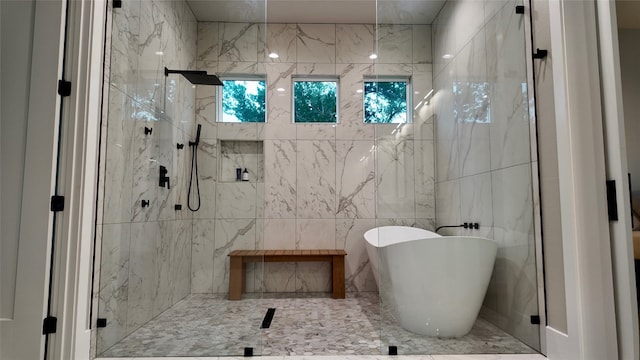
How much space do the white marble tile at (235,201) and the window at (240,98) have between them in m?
0.56

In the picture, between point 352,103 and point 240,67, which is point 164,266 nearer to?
point 240,67

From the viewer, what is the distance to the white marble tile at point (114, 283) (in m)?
2.08

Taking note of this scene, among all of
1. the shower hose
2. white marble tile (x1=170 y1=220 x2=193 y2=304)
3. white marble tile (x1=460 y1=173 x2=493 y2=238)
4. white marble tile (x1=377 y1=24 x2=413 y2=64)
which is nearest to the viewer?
white marble tile (x1=460 y1=173 x2=493 y2=238)

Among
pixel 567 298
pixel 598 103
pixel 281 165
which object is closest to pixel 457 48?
pixel 598 103

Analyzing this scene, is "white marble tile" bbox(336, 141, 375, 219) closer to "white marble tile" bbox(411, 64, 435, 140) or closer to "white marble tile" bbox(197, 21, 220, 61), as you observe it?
"white marble tile" bbox(411, 64, 435, 140)

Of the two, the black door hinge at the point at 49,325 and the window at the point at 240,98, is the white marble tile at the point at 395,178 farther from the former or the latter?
the black door hinge at the point at 49,325

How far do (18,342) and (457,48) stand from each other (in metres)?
3.40

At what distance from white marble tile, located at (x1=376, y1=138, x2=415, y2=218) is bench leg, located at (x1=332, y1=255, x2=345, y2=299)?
4.62 feet

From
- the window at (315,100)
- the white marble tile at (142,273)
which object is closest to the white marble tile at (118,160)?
the white marble tile at (142,273)

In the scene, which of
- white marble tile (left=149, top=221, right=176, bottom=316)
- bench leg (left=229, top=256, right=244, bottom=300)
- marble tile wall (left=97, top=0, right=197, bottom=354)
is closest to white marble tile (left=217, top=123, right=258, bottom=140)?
marble tile wall (left=97, top=0, right=197, bottom=354)

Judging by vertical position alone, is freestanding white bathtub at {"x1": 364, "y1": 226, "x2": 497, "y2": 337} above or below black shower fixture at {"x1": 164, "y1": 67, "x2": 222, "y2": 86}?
below

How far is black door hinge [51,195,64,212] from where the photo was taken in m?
1.82

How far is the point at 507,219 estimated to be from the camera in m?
2.36

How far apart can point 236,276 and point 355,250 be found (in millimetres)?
1669
